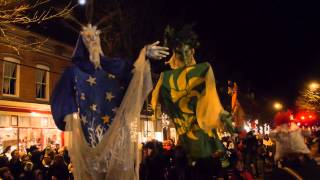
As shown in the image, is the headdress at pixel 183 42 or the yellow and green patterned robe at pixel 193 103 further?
the headdress at pixel 183 42

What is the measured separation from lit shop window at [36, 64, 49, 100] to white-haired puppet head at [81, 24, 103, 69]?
17.9m

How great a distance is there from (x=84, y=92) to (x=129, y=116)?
33.6 inches

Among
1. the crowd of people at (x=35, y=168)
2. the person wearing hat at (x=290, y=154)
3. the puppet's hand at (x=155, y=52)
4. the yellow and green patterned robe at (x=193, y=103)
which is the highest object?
the puppet's hand at (x=155, y=52)

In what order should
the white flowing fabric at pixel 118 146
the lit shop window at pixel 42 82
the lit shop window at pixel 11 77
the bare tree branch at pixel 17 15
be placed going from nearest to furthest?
the white flowing fabric at pixel 118 146 < the bare tree branch at pixel 17 15 < the lit shop window at pixel 11 77 < the lit shop window at pixel 42 82

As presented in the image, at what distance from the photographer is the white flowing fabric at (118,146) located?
637 cm

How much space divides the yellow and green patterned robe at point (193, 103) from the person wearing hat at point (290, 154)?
1.32 m

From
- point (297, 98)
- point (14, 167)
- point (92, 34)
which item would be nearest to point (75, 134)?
point (92, 34)

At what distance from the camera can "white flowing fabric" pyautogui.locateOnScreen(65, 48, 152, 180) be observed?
6.37m

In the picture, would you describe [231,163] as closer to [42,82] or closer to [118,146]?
[118,146]

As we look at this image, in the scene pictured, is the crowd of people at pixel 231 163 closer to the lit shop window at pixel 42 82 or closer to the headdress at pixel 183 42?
the headdress at pixel 183 42

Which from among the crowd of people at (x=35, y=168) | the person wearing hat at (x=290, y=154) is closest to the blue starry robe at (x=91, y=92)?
the person wearing hat at (x=290, y=154)

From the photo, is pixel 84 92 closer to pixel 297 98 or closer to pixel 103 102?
pixel 103 102

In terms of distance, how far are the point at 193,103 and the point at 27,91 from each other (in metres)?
17.5

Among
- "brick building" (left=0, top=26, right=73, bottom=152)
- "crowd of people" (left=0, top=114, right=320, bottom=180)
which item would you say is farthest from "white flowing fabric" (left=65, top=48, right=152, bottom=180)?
"brick building" (left=0, top=26, right=73, bottom=152)
